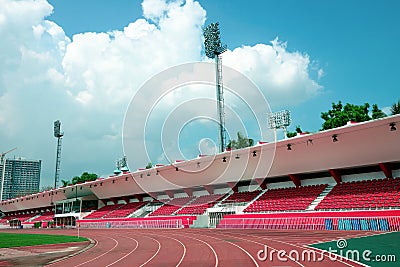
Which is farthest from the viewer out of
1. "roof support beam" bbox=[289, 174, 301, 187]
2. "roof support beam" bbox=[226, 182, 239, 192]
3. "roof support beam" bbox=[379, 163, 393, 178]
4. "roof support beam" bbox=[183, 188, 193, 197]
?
"roof support beam" bbox=[183, 188, 193, 197]

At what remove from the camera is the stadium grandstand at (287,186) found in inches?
912

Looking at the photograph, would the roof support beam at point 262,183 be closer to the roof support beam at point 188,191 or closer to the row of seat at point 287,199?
the row of seat at point 287,199

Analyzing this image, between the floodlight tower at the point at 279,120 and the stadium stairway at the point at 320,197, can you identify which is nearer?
the stadium stairway at the point at 320,197

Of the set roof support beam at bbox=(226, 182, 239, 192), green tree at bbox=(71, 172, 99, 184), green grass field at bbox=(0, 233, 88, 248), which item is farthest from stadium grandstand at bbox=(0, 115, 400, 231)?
green tree at bbox=(71, 172, 99, 184)

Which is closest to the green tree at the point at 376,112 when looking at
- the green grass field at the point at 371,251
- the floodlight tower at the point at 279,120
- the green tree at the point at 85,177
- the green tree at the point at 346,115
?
the green tree at the point at 346,115

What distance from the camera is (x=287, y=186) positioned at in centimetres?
3394

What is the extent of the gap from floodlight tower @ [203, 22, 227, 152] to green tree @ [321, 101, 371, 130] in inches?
616

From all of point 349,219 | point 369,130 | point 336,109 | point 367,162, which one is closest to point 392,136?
point 369,130

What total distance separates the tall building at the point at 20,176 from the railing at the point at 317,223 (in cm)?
13487

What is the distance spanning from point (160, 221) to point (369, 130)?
2222 cm

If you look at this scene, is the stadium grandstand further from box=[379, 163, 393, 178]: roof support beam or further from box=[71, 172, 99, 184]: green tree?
box=[71, 172, 99, 184]: green tree

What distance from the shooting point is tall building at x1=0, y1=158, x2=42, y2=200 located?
144m

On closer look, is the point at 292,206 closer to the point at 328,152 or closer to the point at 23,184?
the point at 328,152

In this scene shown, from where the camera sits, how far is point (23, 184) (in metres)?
151
